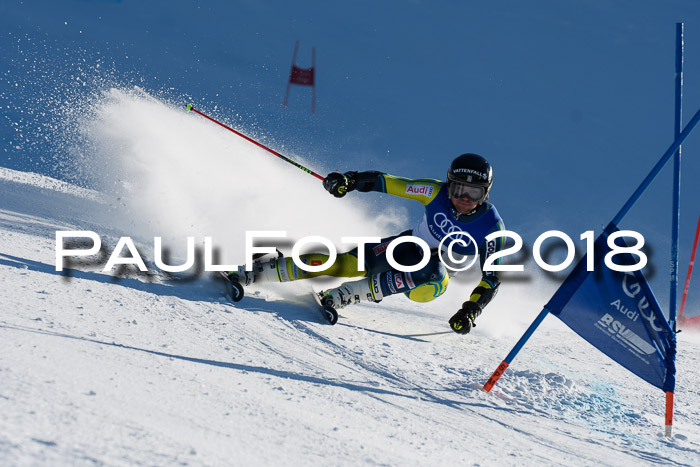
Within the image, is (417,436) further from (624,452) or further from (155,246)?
(155,246)

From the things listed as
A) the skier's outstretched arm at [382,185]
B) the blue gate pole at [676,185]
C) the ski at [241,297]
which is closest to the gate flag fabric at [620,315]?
the blue gate pole at [676,185]

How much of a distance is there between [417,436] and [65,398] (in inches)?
53.8

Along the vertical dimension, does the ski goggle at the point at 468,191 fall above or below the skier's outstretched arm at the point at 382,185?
below

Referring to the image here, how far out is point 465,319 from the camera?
3.72 m

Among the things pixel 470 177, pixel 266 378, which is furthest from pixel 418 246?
pixel 266 378

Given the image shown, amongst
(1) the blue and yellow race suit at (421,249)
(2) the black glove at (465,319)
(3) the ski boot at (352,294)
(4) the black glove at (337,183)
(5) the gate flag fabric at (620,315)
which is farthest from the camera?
(4) the black glove at (337,183)

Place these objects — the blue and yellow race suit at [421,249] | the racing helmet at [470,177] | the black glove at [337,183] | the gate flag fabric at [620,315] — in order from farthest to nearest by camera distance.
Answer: the black glove at [337,183], the blue and yellow race suit at [421,249], the racing helmet at [470,177], the gate flag fabric at [620,315]

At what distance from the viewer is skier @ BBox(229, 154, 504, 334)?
4211 millimetres

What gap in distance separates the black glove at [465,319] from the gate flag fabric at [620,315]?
20.0 inches

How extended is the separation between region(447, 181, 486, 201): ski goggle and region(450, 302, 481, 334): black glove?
Result: 2.74 feet

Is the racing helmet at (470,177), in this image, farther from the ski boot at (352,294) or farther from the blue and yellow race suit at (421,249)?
the ski boot at (352,294)

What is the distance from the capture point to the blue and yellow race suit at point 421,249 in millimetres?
4332

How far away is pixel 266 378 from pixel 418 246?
7.33 ft

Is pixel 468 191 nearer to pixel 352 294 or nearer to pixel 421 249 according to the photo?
pixel 421 249
